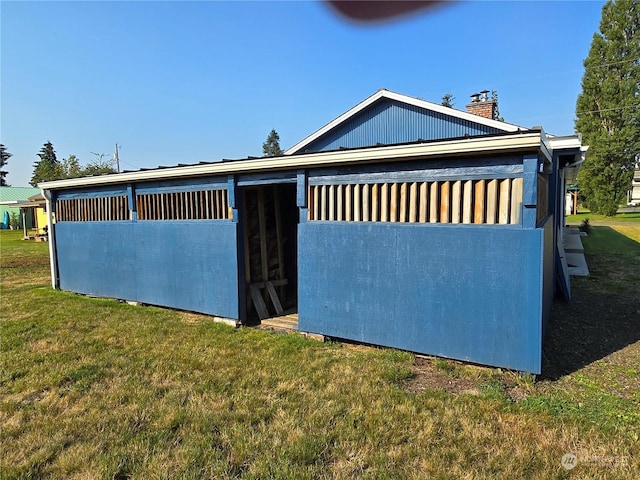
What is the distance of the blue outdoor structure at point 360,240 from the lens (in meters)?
3.67

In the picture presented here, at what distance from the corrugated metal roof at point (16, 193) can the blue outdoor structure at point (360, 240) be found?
135 feet

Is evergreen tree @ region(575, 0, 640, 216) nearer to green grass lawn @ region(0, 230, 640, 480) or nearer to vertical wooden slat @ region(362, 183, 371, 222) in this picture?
green grass lawn @ region(0, 230, 640, 480)

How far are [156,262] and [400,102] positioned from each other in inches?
356

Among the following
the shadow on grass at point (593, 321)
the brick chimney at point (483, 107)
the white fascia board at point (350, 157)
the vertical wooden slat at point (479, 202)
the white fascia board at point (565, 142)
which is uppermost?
the brick chimney at point (483, 107)

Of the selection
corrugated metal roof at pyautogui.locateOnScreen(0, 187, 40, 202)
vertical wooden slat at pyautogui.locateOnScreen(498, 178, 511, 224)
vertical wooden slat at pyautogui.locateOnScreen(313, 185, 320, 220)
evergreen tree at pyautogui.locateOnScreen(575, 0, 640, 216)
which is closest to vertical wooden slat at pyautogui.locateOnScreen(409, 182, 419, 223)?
vertical wooden slat at pyautogui.locateOnScreen(498, 178, 511, 224)

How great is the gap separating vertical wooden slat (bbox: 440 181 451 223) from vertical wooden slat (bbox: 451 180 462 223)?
1.5 inches

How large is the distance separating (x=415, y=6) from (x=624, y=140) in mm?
33977

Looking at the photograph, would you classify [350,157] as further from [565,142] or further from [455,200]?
[565,142]

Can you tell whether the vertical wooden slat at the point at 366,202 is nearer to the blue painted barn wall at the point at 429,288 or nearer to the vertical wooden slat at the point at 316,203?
the blue painted barn wall at the point at 429,288

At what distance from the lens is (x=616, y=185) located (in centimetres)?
2920

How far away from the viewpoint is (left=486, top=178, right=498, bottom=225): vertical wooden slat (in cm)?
371

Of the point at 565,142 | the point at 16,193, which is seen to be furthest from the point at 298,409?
the point at 16,193

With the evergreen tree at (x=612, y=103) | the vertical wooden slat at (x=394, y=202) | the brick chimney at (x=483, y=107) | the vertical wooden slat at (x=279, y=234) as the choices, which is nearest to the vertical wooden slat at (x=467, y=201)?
the vertical wooden slat at (x=394, y=202)

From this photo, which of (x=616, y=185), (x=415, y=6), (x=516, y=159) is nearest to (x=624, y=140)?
(x=616, y=185)
